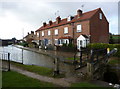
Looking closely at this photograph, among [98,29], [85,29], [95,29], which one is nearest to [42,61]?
[85,29]

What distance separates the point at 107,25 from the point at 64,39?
12.0 meters

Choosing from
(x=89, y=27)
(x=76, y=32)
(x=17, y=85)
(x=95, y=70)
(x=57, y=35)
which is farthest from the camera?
(x=57, y=35)

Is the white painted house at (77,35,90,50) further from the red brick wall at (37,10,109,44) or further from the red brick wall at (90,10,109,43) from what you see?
the red brick wall at (90,10,109,43)

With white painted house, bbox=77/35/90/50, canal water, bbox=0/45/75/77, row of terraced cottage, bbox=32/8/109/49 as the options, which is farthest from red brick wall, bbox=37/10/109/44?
canal water, bbox=0/45/75/77

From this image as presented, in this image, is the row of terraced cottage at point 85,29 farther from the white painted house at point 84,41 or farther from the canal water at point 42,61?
the canal water at point 42,61

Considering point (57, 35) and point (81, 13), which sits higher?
point (81, 13)

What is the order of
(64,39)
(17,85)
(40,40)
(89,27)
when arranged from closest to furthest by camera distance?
(17,85)
(89,27)
(64,39)
(40,40)

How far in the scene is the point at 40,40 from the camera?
42.6 metres

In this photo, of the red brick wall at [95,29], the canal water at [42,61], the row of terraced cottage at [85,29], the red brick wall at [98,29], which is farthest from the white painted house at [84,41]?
the canal water at [42,61]

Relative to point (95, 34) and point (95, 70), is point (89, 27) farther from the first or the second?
point (95, 70)

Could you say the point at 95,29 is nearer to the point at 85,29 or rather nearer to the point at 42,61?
the point at 85,29

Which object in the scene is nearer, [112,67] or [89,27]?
[112,67]

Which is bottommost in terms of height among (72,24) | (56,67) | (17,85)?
(17,85)

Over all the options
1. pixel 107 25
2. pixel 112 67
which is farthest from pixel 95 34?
pixel 112 67
